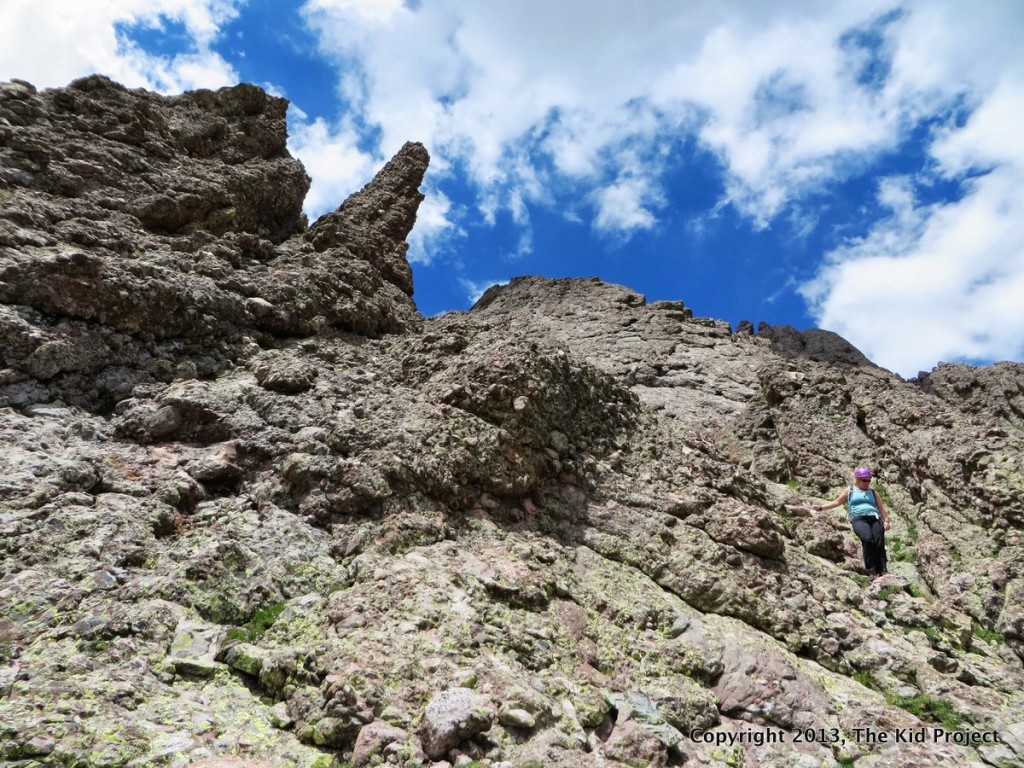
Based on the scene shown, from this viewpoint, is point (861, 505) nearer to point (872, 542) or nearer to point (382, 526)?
point (872, 542)

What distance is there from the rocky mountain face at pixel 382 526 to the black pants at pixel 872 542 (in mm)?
508

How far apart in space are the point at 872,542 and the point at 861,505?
93cm

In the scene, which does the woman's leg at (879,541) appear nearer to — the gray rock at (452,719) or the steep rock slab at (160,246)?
the gray rock at (452,719)

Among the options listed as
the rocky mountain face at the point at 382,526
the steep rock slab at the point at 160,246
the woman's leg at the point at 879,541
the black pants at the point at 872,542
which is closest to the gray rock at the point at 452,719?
the rocky mountain face at the point at 382,526

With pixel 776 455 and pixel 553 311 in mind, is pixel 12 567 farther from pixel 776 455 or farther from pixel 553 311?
pixel 553 311

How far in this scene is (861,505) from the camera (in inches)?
603

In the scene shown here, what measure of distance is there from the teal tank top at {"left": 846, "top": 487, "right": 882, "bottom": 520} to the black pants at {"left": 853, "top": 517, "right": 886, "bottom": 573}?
5.4 inches

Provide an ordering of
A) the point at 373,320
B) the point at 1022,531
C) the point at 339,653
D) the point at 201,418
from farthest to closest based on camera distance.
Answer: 1. the point at 373,320
2. the point at 1022,531
3. the point at 201,418
4. the point at 339,653

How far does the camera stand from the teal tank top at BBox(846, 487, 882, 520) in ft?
49.1

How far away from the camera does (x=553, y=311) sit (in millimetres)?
37469

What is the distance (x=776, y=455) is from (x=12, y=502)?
19431mm

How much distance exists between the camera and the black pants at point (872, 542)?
1471cm

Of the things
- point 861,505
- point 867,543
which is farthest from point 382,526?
point 861,505

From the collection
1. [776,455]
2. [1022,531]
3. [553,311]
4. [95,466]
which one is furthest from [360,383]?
[553,311]
